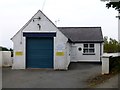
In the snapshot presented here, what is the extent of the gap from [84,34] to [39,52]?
37.9 feet

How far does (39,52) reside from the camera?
24.2 m

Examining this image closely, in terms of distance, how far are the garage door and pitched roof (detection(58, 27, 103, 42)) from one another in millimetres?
7023

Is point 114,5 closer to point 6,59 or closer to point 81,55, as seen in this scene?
point 6,59

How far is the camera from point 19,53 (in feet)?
79.3

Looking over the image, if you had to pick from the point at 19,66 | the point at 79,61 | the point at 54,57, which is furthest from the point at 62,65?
the point at 79,61

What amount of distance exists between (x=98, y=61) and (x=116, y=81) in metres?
18.3

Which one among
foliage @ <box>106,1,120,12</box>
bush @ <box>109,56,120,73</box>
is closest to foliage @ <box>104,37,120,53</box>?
bush @ <box>109,56,120,73</box>

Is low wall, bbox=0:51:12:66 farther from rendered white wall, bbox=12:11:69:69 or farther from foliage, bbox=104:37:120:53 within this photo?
foliage, bbox=104:37:120:53

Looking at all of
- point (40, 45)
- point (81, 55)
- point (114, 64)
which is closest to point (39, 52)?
point (40, 45)

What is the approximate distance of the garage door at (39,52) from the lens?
24031mm

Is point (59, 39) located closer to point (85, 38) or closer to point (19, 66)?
point (19, 66)

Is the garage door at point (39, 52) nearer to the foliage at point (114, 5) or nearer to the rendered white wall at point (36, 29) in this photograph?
the rendered white wall at point (36, 29)

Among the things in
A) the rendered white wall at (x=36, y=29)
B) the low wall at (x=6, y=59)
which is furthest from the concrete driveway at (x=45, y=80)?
the low wall at (x=6, y=59)

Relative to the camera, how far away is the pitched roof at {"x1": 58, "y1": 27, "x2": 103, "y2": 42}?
108 ft
